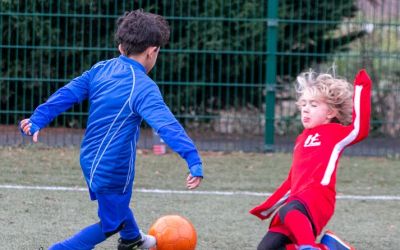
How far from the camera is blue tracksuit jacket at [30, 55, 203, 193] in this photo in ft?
16.6

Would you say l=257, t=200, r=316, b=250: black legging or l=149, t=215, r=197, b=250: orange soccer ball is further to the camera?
l=149, t=215, r=197, b=250: orange soccer ball

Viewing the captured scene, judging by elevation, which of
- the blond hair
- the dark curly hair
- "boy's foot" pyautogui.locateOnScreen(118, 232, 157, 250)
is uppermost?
the dark curly hair

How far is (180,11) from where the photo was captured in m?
11.0

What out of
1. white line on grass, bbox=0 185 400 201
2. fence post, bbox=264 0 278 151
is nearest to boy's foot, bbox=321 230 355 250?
white line on grass, bbox=0 185 400 201

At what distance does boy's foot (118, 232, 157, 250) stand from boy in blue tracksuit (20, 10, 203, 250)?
25 centimetres

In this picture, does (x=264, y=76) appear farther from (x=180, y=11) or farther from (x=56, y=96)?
(x=56, y=96)

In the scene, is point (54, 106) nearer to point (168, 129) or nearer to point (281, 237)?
point (168, 129)

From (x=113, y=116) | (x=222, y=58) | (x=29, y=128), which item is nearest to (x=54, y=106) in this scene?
(x=29, y=128)

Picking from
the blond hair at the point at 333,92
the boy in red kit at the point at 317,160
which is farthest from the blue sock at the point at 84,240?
the blond hair at the point at 333,92

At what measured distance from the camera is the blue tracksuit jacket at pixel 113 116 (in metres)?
5.05

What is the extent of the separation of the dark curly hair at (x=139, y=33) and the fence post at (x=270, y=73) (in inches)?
219

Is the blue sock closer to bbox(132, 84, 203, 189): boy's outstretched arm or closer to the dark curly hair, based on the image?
bbox(132, 84, 203, 189): boy's outstretched arm

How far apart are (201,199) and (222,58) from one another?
11.4 feet

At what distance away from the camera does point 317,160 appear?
505 centimetres
